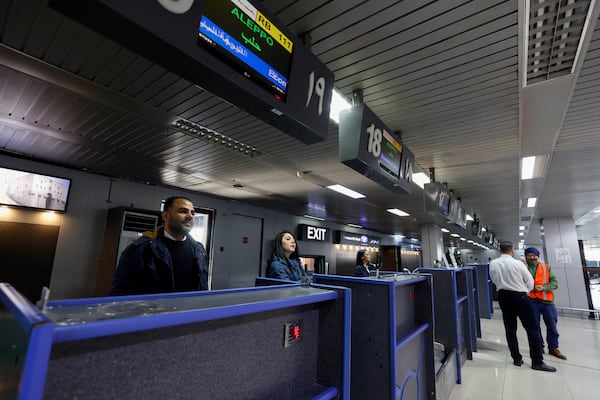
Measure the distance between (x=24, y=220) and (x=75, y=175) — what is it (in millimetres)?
958

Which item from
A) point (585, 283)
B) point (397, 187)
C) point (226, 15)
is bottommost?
point (585, 283)

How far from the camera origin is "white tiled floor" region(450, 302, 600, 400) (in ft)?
10.4

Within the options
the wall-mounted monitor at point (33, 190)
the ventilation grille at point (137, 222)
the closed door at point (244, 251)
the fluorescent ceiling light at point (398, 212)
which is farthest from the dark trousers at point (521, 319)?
the wall-mounted monitor at point (33, 190)

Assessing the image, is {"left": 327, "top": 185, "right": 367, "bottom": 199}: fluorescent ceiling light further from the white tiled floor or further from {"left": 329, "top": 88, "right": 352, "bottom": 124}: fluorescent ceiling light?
the white tiled floor

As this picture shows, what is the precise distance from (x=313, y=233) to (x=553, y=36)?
799 centimetres

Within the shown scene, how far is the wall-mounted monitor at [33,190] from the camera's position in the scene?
4211mm

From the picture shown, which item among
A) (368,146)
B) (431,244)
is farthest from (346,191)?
(431,244)

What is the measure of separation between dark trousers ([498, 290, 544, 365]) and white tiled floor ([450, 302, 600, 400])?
19 cm

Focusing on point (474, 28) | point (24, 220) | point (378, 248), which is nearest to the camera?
point (474, 28)

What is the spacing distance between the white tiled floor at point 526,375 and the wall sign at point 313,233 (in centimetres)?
521

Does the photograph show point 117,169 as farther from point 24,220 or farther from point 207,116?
point 207,116

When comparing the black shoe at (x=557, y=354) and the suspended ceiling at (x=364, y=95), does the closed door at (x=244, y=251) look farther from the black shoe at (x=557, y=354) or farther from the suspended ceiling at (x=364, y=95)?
the black shoe at (x=557, y=354)

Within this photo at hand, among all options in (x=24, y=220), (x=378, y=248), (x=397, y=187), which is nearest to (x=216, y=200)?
(x=24, y=220)

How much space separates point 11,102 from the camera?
113 inches
